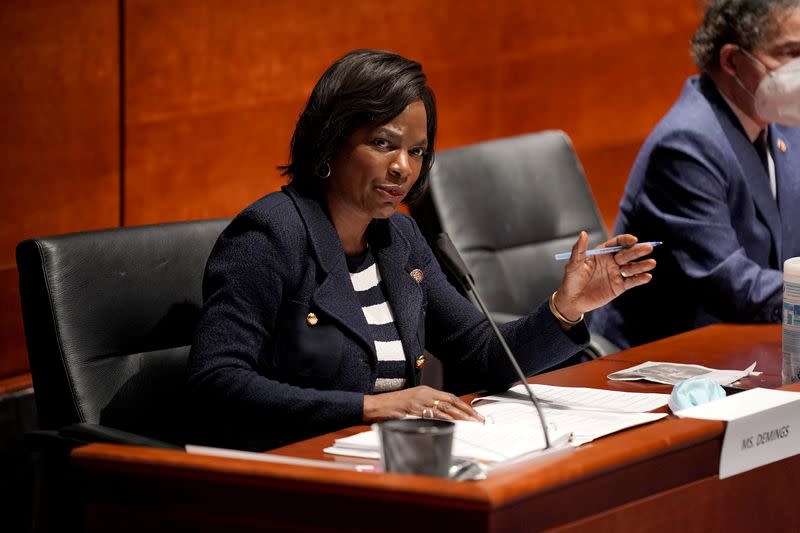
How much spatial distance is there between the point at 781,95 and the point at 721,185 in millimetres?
265

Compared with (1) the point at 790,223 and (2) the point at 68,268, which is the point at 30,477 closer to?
(2) the point at 68,268

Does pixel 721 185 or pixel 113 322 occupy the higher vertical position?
pixel 721 185

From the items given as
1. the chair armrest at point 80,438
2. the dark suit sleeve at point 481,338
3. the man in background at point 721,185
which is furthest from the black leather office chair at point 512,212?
the chair armrest at point 80,438

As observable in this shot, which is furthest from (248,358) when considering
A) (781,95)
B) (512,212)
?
(781,95)

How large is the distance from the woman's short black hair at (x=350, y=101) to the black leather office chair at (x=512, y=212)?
0.82 meters

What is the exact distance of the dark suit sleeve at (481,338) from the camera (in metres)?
2.19

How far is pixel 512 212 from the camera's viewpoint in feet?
10.1

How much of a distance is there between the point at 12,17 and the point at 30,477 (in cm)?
112

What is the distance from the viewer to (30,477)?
118 inches

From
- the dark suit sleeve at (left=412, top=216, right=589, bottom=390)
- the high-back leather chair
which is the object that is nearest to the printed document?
the dark suit sleeve at (left=412, top=216, right=589, bottom=390)

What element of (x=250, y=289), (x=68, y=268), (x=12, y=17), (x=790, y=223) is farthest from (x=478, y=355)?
(x=12, y=17)

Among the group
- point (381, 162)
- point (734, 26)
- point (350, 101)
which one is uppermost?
point (734, 26)

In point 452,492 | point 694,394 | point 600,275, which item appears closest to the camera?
point 452,492

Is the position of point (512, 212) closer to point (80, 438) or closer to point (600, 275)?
point (600, 275)
